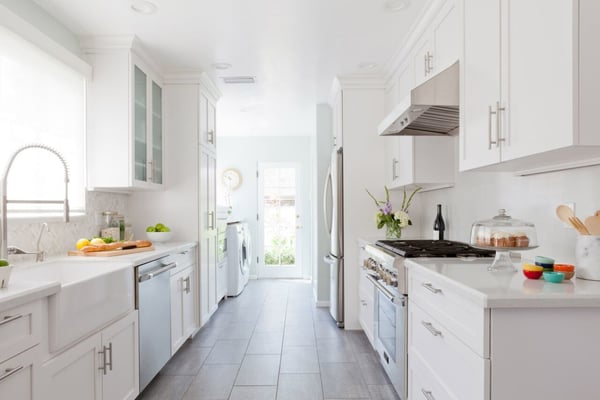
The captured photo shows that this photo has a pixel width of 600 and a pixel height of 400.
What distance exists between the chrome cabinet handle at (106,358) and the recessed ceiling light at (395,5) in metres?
2.58

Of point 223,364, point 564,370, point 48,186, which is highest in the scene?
point 48,186

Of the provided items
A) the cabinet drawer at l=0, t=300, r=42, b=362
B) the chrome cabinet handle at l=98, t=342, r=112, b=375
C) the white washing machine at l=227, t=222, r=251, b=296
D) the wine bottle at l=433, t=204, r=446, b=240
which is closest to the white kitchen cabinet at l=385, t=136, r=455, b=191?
the wine bottle at l=433, t=204, r=446, b=240

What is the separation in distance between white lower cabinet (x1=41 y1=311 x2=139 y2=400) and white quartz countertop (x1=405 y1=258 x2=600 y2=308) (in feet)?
5.34

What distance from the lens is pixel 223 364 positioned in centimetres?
284

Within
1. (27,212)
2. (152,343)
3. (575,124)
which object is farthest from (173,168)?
(575,124)

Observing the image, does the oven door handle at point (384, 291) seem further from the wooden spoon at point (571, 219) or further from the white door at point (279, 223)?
the white door at point (279, 223)

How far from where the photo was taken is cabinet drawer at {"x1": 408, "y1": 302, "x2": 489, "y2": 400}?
1232 millimetres

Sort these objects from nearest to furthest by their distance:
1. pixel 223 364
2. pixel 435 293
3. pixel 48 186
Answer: pixel 435 293 → pixel 48 186 → pixel 223 364

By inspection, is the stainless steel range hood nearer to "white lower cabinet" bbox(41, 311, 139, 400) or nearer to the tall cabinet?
the tall cabinet

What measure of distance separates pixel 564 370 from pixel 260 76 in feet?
10.7

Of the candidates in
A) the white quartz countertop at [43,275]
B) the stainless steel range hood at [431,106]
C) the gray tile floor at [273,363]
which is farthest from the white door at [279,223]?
the stainless steel range hood at [431,106]

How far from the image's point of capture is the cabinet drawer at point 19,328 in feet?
4.07

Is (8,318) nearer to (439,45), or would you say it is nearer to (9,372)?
(9,372)

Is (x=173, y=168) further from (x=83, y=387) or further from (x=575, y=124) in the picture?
→ (x=575, y=124)
